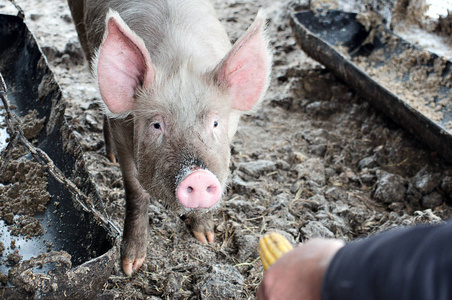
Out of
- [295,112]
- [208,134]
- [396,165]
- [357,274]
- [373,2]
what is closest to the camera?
[357,274]

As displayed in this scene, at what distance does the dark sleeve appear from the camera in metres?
0.82

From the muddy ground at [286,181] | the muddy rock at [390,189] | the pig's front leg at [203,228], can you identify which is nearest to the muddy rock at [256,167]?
the muddy ground at [286,181]

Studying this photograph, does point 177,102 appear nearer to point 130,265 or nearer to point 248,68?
point 248,68

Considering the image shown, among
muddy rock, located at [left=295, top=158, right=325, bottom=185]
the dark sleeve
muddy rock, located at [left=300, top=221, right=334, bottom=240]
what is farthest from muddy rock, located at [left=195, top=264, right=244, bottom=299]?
the dark sleeve

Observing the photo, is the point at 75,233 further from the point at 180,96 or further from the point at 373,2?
the point at 373,2

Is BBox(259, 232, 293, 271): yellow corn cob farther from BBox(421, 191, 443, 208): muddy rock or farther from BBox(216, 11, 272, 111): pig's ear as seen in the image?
BBox(421, 191, 443, 208): muddy rock

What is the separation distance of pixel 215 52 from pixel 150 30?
0.40m

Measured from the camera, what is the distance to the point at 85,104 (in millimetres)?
4578

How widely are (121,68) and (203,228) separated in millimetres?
1322

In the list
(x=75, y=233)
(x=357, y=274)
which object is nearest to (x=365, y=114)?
(x=75, y=233)

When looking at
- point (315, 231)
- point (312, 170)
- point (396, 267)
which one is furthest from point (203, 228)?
point (396, 267)

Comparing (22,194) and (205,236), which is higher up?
(22,194)

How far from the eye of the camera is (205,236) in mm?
3178

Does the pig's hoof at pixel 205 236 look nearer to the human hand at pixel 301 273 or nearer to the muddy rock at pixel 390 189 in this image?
the muddy rock at pixel 390 189
